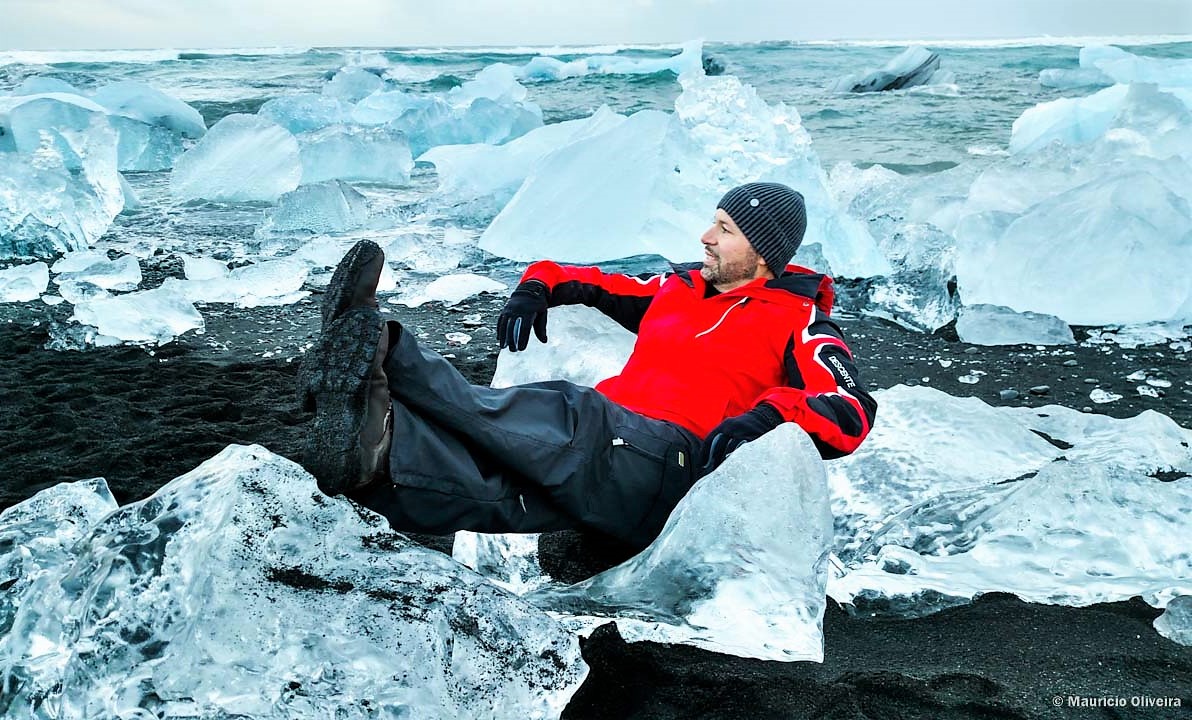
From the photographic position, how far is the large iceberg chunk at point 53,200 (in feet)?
17.8

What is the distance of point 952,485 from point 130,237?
5.16 m

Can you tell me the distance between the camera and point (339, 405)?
5.60ft

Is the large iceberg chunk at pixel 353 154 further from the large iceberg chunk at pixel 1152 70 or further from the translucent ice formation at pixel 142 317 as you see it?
the large iceberg chunk at pixel 1152 70

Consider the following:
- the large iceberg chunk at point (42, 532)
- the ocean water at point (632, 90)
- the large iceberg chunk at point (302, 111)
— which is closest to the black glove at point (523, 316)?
the large iceberg chunk at point (42, 532)

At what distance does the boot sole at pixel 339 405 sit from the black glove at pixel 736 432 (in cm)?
70

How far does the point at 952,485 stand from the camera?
254 cm

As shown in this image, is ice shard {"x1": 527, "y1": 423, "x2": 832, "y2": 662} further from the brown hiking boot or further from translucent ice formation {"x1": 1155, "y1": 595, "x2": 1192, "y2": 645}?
translucent ice formation {"x1": 1155, "y1": 595, "x2": 1192, "y2": 645}

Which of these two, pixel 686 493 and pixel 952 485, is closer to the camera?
pixel 686 493

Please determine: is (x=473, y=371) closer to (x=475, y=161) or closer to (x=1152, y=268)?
(x=1152, y=268)

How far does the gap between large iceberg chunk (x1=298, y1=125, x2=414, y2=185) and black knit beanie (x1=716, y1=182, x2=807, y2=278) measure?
623 cm

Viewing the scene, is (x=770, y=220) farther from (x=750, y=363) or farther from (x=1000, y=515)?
(x=1000, y=515)

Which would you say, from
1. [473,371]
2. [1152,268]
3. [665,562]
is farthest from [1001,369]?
[665,562]

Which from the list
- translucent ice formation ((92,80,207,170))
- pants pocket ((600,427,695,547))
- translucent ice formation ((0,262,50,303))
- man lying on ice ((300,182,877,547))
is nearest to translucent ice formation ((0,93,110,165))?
translucent ice formation ((92,80,207,170))

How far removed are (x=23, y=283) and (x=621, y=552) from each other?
3615 mm
